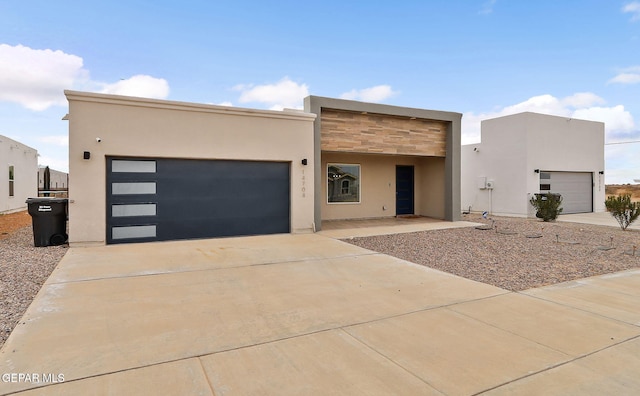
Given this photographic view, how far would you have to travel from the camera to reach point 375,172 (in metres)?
15.6

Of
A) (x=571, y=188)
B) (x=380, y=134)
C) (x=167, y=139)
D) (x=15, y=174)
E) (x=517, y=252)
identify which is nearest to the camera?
(x=517, y=252)

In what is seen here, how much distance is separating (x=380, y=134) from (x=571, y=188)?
41.4 feet

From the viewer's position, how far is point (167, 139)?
9602mm

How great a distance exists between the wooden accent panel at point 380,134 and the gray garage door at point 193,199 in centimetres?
218

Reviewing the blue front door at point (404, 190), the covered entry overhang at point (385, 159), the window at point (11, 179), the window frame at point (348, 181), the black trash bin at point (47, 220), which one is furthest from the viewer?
the window at point (11, 179)

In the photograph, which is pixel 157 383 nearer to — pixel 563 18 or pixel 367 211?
pixel 367 211

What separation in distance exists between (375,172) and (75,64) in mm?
11901

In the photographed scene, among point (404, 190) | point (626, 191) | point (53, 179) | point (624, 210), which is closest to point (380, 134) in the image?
point (404, 190)

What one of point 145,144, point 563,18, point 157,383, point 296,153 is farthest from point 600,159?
point 157,383

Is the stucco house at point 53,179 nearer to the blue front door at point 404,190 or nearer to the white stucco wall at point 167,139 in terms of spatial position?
the white stucco wall at point 167,139

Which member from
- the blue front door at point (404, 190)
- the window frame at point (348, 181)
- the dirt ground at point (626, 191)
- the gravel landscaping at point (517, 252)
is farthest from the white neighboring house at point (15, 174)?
the dirt ground at point (626, 191)

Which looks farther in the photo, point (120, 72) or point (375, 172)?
point (375, 172)

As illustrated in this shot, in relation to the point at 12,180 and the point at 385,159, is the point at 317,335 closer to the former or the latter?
the point at 385,159

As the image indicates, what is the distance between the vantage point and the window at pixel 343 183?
1487 centimetres
